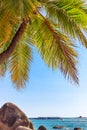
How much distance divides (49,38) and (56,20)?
850 mm

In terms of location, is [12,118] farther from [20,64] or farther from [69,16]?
[69,16]

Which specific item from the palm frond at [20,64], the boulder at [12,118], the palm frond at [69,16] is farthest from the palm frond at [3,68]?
the palm frond at [69,16]

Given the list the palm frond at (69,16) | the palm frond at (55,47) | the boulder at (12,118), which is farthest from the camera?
the boulder at (12,118)

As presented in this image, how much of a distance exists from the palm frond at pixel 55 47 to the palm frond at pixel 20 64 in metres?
1.44

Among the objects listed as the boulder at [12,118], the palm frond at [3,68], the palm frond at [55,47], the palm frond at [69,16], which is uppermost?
the palm frond at [69,16]

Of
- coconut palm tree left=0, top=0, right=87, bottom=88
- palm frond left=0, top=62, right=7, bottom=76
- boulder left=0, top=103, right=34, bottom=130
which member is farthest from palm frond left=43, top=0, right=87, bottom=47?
boulder left=0, top=103, right=34, bottom=130

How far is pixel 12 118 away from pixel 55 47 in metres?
3.66

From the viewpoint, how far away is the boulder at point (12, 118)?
13.8 metres

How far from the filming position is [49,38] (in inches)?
472

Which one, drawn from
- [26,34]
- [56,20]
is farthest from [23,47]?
[56,20]

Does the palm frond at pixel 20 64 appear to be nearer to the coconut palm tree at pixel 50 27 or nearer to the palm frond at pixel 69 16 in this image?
the coconut palm tree at pixel 50 27

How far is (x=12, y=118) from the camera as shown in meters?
14.0

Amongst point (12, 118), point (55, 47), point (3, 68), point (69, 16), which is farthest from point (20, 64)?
point (69, 16)

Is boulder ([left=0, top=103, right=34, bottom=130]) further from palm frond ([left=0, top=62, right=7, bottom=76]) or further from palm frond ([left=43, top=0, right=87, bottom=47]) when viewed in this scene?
palm frond ([left=43, top=0, right=87, bottom=47])
